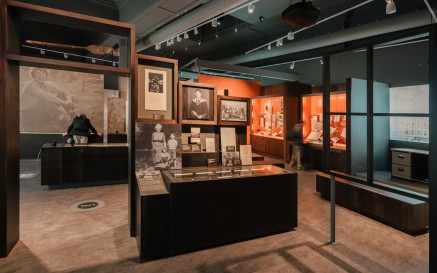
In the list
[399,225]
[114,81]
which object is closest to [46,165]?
[114,81]

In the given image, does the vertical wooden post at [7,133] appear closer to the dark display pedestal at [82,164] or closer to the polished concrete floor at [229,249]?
the polished concrete floor at [229,249]

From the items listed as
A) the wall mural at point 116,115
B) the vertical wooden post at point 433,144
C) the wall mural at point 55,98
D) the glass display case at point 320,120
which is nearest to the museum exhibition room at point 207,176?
the vertical wooden post at point 433,144

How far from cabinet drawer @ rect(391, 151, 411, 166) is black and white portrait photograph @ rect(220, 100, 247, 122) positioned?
395 centimetres

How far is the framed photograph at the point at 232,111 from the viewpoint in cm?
379

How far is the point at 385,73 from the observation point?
675 centimetres

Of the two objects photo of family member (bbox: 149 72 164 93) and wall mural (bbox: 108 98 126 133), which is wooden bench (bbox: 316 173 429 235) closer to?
→ photo of family member (bbox: 149 72 164 93)

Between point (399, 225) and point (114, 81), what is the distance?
10.2 metres

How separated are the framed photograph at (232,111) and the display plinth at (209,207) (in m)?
0.79

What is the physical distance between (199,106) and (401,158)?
4782 millimetres

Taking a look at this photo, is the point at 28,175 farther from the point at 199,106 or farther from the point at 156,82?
the point at 199,106

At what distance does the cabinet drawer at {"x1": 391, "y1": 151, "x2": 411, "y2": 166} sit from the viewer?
5340 millimetres


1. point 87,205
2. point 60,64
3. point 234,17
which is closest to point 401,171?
point 234,17

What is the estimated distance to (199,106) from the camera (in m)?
3.61

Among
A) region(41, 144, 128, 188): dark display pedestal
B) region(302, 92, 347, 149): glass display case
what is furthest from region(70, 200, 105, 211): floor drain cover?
region(302, 92, 347, 149): glass display case
